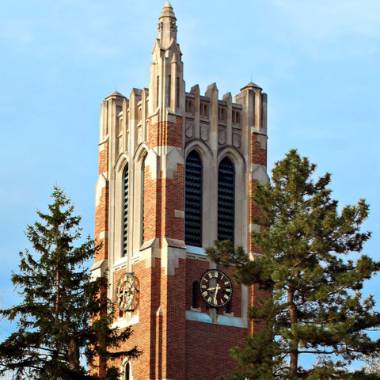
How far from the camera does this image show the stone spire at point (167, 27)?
80.1m

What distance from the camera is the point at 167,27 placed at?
264ft

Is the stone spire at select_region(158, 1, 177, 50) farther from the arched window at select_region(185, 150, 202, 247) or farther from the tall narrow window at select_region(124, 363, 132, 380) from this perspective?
the tall narrow window at select_region(124, 363, 132, 380)

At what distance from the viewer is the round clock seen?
254 ft

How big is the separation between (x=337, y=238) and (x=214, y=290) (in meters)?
19.1

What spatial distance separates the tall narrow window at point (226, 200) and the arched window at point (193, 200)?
1.09 metres

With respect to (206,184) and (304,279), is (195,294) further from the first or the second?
(304,279)

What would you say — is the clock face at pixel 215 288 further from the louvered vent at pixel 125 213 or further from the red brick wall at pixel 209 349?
the louvered vent at pixel 125 213

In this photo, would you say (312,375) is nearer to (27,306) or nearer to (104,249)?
(27,306)

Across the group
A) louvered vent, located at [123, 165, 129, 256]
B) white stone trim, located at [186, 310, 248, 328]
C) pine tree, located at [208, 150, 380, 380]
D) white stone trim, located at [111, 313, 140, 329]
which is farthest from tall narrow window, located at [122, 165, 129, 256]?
pine tree, located at [208, 150, 380, 380]

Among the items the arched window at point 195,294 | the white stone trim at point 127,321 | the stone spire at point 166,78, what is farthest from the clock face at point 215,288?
the stone spire at point 166,78

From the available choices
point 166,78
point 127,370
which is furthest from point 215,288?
point 166,78

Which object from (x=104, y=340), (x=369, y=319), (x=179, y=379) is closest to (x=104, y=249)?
(x=179, y=379)

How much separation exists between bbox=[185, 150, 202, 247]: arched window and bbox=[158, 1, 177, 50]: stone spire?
503cm

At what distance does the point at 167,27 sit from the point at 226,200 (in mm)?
8105
